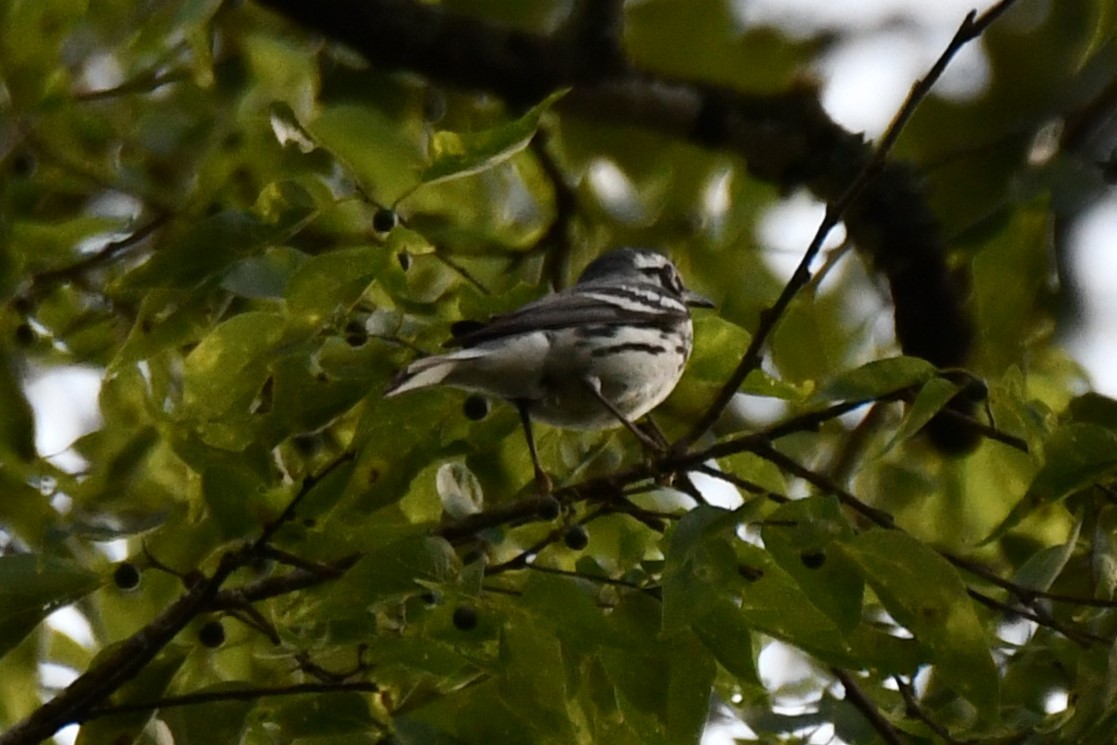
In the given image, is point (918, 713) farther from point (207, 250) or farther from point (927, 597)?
point (207, 250)

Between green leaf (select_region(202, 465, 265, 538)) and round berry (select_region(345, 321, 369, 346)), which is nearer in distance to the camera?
green leaf (select_region(202, 465, 265, 538))

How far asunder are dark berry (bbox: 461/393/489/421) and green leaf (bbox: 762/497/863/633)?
2.89 feet

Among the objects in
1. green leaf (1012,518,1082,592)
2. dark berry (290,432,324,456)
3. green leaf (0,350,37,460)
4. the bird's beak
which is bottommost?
green leaf (1012,518,1082,592)

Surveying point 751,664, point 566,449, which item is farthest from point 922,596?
point 566,449

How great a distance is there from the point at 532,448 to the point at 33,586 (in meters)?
0.91

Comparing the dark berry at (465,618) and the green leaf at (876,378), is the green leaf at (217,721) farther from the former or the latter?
the green leaf at (876,378)

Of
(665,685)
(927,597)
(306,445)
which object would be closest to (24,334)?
(306,445)

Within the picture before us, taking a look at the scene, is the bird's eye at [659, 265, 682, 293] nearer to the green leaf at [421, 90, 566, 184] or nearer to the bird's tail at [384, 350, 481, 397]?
the bird's tail at [384, 350, 481, 397]

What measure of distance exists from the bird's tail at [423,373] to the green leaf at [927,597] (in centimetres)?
78

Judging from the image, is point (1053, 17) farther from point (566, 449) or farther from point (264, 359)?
point (264, 359)

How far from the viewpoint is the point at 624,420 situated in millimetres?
3035

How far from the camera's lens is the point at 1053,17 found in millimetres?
3252

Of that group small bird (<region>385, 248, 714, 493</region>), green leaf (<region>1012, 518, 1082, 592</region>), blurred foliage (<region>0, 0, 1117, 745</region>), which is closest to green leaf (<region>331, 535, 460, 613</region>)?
blurred foliage (<region>0, 0, 1117, 745</region>)

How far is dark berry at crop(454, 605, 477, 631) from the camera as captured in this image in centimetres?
220
